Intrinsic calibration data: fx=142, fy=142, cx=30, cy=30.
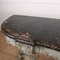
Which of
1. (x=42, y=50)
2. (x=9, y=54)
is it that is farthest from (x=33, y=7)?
(x=42, y=50)

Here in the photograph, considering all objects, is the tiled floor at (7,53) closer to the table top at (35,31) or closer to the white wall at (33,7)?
the white wall at (33,7)

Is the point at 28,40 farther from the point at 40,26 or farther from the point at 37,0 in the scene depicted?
the point at 37,0

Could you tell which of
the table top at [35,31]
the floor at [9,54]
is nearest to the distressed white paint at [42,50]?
the table top at [35,31]

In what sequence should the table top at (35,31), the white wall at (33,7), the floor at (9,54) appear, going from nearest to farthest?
the table top at (35,31) → the white wall at (33,7) → the floor at (9,54)

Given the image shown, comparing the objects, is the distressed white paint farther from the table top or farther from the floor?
the floor

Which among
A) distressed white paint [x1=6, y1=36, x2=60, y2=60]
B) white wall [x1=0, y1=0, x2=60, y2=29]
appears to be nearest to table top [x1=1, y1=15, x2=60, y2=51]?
distressed white paint [x1=6, y1=36, x2=60, y2=60]
